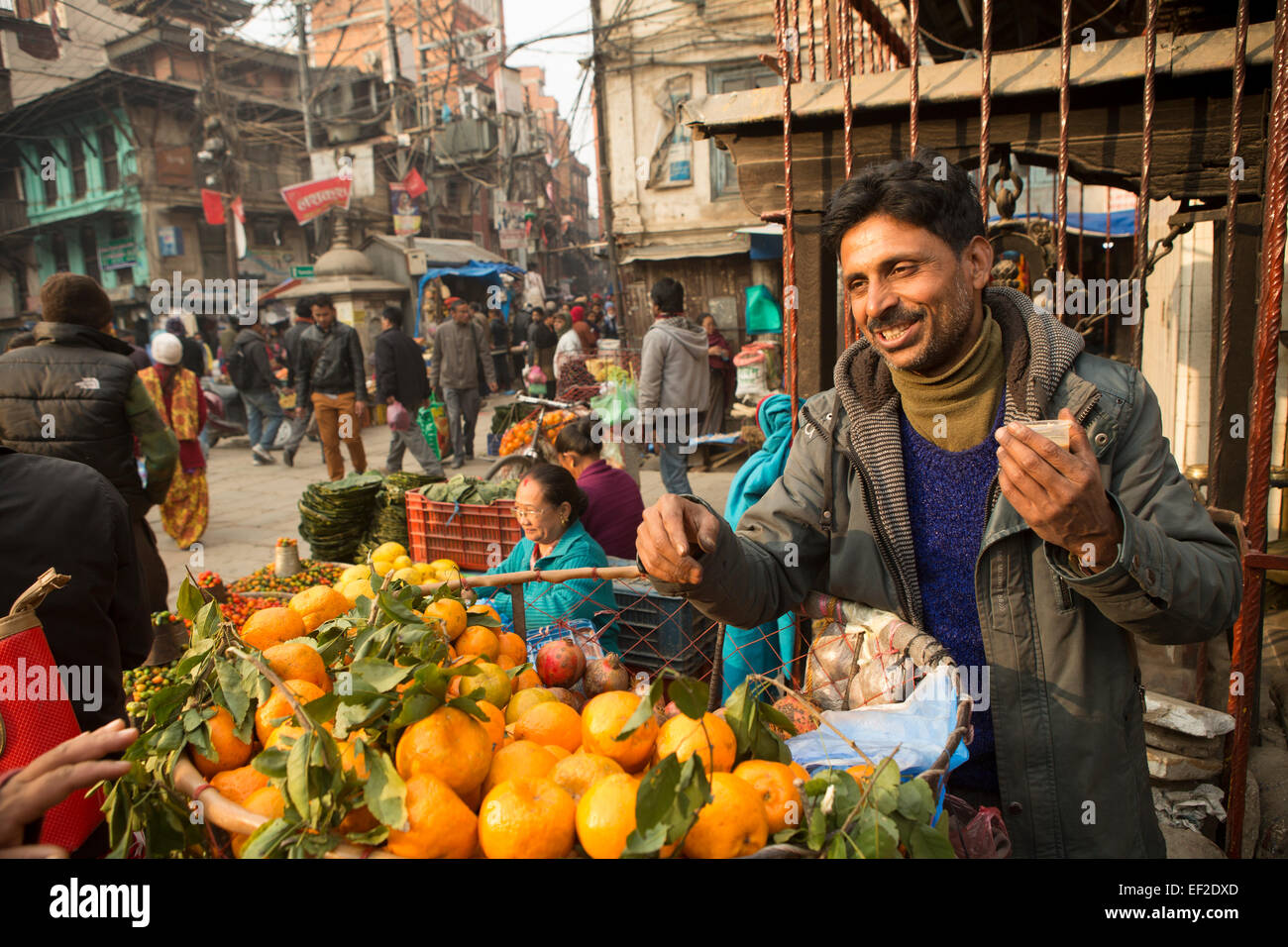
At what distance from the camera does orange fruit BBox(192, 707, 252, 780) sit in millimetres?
1502

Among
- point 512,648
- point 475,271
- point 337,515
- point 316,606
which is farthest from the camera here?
point 475,271

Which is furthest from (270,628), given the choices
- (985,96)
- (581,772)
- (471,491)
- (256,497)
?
(256,497)

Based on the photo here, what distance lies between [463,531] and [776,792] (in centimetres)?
442

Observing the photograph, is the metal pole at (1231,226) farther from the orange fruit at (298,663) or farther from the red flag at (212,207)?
the red flag at (212,207)

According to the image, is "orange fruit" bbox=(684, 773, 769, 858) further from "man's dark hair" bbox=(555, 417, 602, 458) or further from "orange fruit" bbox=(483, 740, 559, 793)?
"man's dark hair" bbox=(555, 417, 602, 458)

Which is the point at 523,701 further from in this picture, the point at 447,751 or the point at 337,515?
the point at 337,515

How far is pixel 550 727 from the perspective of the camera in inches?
64.2

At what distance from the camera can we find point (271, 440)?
12414 millimetres

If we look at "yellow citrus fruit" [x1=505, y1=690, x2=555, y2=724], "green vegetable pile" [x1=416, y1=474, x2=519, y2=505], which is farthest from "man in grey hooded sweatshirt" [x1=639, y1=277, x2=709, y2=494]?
"yellow citrus fruit" [x1=505, y1=690, x2=555, y2=724]

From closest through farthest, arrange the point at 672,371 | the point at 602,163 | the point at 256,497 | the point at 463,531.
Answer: the point at 463,531 → the point at 672,371 → the point at 256,497 → the point at 602,163

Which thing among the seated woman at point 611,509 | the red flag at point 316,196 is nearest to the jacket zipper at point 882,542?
the seated woman at point 611,509
